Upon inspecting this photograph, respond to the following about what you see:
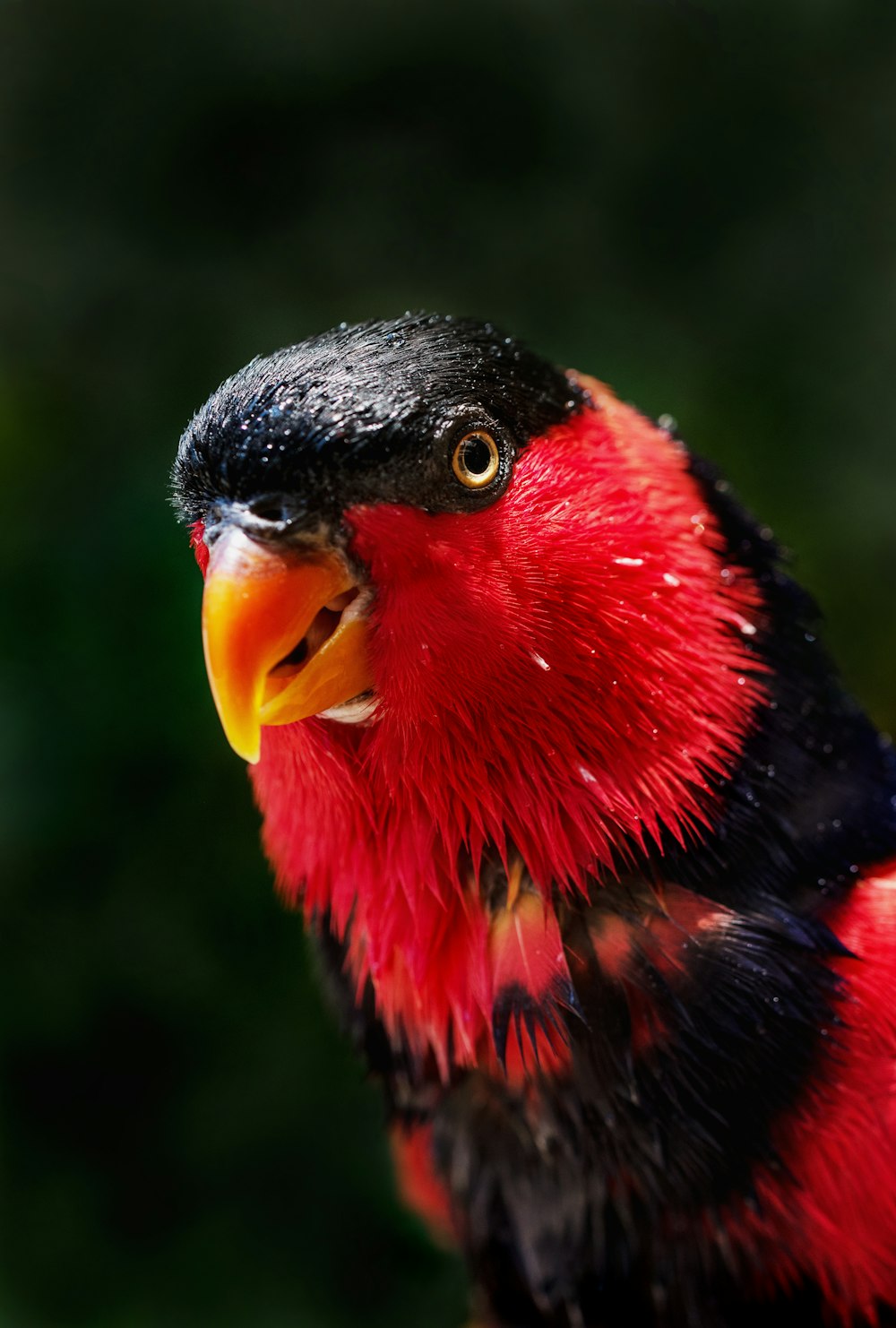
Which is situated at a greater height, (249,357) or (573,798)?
(249,357)

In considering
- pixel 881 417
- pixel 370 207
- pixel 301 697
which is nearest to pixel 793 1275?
pixel 301 697

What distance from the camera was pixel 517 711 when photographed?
75cm

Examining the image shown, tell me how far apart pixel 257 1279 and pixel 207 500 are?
1.47 meters

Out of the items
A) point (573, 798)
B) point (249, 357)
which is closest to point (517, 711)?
point (573, 798)

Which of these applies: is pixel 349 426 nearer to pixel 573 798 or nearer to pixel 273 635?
pixel 273 635

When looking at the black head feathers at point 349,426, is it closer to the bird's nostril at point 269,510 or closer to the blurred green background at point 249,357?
the bird's nostril at point 269,510

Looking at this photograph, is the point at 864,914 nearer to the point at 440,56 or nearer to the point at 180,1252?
the point at 180,1252

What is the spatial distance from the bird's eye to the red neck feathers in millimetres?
22

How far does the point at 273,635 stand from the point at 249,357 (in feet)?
3.79

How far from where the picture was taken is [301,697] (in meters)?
0.71

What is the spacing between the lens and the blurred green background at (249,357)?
5.38 feet

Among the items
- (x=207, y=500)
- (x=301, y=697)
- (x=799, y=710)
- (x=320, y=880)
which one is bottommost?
(x=799, y=710)

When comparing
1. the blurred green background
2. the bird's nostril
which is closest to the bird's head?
the bird's nostril

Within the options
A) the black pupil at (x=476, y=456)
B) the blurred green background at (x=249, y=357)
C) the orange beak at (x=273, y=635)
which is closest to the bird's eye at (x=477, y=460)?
the black pupil at (x=476, y=456)
